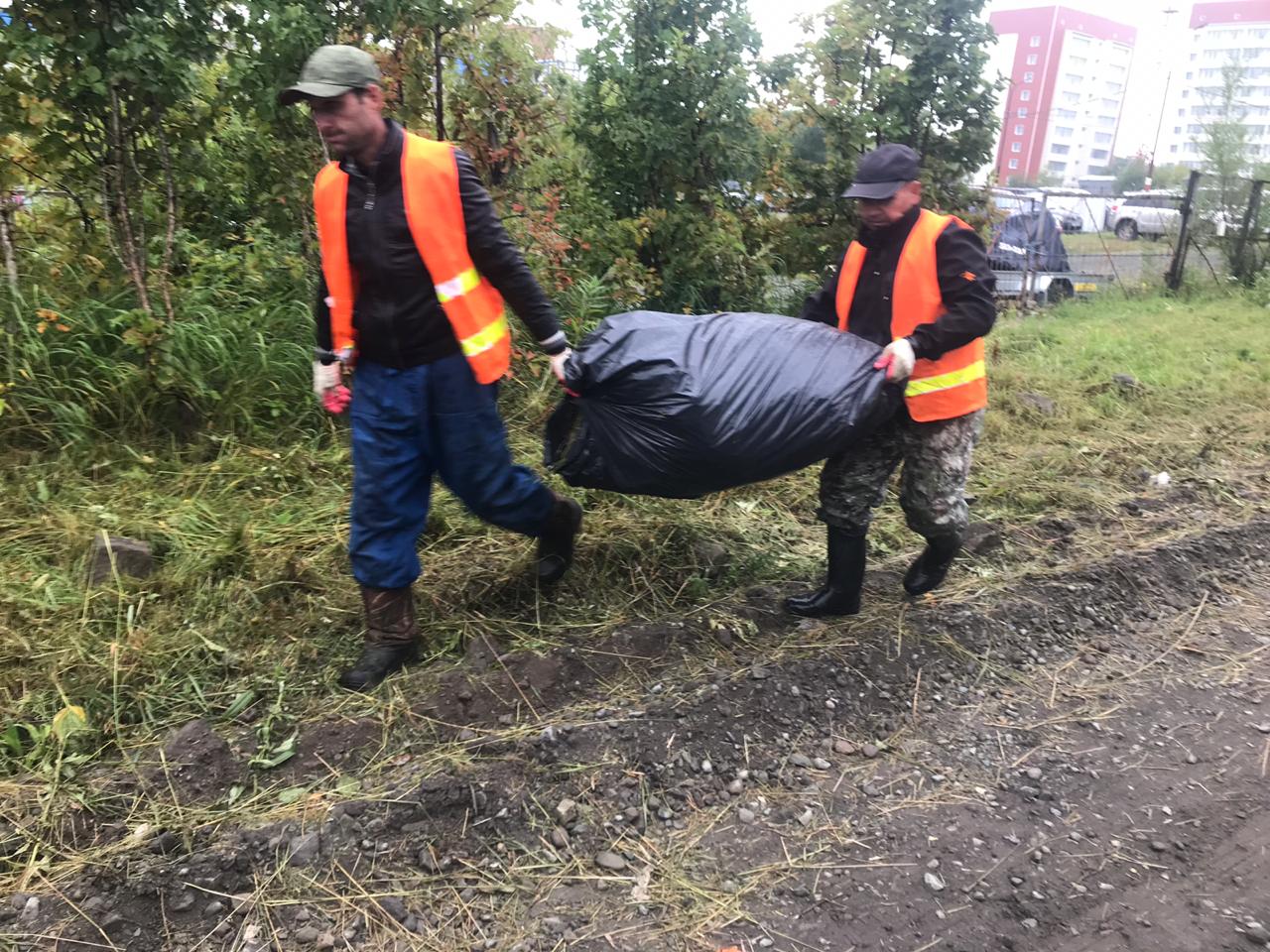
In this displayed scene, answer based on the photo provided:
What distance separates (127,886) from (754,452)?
1787 mm

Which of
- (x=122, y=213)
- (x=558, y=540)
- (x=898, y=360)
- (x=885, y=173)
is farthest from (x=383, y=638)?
(x=122, y=213)

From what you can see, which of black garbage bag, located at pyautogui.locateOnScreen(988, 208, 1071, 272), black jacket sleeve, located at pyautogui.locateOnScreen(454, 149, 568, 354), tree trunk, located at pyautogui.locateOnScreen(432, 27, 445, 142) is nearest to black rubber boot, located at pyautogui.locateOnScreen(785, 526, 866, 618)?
black jacket sleeve, located at pyautogui.locateOnScreen(454, 149, 568, 354)

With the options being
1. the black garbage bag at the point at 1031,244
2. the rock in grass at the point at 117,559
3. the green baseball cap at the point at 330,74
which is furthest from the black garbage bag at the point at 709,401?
the black garbage bag at the point at 1031,244

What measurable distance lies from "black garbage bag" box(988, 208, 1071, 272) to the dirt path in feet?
27.5

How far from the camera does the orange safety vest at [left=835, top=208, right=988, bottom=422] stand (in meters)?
2.63

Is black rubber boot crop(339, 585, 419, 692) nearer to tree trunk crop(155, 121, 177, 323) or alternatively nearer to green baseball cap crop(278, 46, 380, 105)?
green baseball cap crop(278, 46, 380, 105)

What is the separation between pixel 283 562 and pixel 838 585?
185cm

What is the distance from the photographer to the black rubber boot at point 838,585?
301 cm

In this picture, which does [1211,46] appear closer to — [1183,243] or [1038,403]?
[1183,243]

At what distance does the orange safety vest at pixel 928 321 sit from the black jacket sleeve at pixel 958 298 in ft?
0.09

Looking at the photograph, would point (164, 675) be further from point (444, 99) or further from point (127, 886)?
point (444, 99)

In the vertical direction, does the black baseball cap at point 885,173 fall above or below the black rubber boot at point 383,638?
above

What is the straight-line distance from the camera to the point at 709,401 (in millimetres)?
2455

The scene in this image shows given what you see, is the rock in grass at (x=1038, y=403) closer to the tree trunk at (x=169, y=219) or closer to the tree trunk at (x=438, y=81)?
the tree trunk at (x=438, y=81)
